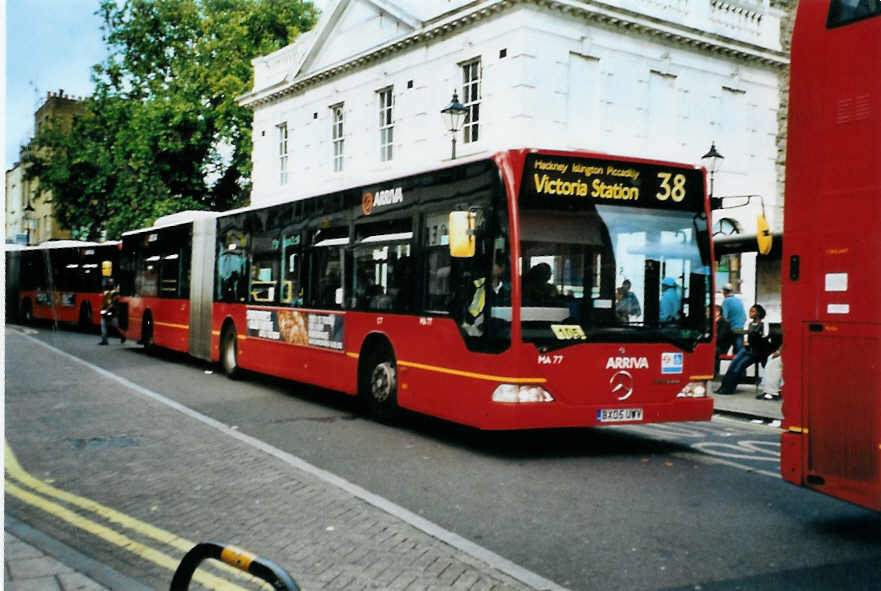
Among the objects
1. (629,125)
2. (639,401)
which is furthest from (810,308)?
(629,125)

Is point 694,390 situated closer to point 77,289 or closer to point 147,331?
point 147,331

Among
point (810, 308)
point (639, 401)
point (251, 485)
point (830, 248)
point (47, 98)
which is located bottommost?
point (251, 485)

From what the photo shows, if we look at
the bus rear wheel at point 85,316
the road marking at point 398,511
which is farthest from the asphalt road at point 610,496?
the bus rear wheel at point 85,316

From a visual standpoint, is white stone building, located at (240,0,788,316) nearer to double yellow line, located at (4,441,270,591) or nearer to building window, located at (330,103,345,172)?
building window, located at (330,103,345,172)

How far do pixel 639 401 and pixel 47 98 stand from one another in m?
6.19

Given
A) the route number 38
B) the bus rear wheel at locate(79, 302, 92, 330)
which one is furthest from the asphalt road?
the bus rear wheel at locate(79, 302, 92, 330)

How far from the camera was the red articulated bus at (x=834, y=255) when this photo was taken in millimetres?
5594

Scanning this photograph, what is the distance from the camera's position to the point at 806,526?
649 centimetres

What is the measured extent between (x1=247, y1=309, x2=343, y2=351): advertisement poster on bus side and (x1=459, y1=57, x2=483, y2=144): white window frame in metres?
12.3

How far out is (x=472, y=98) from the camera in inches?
1027

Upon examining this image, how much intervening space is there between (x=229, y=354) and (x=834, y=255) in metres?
12.3

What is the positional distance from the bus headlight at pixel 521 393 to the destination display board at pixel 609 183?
5.76 feet

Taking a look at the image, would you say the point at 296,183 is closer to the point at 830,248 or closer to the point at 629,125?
the point at 629,125

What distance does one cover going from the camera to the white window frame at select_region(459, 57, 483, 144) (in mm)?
25719
